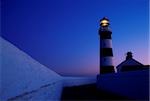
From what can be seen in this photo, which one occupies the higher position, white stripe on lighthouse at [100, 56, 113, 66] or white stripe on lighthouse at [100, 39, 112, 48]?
white stripe on lighthouse at [100, 39, 112, 48]

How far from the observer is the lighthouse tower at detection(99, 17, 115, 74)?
17875 mm

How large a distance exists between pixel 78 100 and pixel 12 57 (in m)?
8.43

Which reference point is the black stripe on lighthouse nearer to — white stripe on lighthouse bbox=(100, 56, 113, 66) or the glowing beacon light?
white stripe on lighthouse bbox=(100, 56, 113, 66)

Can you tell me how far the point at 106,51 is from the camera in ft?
59.5

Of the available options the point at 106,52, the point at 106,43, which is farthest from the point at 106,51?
the point at 106,43

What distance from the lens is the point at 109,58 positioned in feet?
59.0

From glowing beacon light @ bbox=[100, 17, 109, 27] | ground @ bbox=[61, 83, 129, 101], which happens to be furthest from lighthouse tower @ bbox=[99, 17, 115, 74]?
ground @ bbox=[61, 83, 129, 101]

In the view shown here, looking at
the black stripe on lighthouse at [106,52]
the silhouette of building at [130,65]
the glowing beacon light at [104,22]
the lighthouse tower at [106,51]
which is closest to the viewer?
the lighthouse tower at [106,51]

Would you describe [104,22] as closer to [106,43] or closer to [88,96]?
[106,43]

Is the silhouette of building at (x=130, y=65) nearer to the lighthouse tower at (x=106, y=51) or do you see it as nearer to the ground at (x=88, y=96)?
the lighthouse tower at (x=106, y=51)

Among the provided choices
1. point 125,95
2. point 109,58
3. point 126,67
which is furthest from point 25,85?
point 126,67

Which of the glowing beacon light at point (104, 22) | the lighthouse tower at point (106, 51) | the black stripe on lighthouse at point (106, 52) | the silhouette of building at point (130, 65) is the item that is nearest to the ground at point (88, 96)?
the lighthouse tower at point (106, 51)

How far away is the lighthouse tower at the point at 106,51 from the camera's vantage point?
17.9 metres

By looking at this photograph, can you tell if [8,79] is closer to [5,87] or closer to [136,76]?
[5,87]
